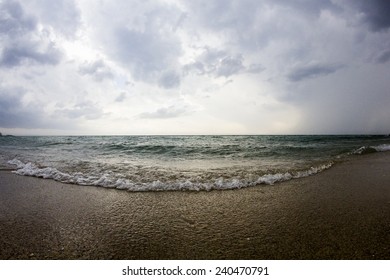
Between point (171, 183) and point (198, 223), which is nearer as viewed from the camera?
point (198, 223)

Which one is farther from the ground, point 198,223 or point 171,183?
point 171,183

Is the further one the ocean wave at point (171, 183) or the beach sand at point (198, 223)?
the ocean wave at point (171, 183)

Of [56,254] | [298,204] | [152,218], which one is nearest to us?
[56,254]

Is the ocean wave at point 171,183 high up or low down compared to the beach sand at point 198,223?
up

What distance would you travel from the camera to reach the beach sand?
2.72 metres

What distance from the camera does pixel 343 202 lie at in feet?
14.5

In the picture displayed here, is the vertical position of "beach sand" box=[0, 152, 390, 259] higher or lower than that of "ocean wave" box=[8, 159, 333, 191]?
lower

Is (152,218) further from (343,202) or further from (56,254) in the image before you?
(343,202)

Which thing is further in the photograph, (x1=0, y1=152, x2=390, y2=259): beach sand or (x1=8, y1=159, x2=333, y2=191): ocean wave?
(x1=8, y1=159, x2=333, y2=191): ocean wave

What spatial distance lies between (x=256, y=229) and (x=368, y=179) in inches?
208

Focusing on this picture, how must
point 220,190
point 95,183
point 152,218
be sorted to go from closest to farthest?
point 152,218
point 220,190
point 95,183

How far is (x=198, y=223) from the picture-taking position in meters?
3.55

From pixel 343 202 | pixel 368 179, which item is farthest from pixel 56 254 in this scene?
pixel 368 179

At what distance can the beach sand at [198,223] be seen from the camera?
2.72 m
